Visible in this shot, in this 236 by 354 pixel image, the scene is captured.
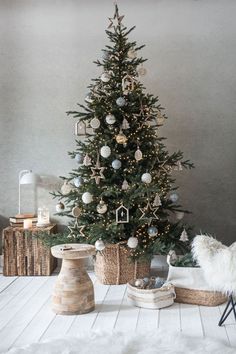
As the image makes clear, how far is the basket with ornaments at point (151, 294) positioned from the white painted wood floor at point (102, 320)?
2.2 inches

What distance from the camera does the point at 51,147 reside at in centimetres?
543

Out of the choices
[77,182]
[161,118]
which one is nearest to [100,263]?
[77,182]

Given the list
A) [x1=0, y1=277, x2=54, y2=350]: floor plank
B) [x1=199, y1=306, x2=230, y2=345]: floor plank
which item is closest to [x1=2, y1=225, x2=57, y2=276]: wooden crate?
[x1=0, y1=277, x2=54, y2=350]: floor plank

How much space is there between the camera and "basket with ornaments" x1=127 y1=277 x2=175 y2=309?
379 cm

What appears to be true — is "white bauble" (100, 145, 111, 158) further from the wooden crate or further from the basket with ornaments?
the basket with ornaments

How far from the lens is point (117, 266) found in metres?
4.57

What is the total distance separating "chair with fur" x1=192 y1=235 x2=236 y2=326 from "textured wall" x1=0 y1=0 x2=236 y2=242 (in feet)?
6.53

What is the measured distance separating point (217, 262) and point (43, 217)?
250cm

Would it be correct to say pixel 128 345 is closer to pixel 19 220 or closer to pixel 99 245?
pixel 99 245

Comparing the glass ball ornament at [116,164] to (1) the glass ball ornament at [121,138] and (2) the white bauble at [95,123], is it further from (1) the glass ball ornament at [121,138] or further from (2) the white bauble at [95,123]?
(2) the white bauble at [95,123]

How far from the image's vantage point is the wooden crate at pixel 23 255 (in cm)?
493

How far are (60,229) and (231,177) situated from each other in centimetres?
207

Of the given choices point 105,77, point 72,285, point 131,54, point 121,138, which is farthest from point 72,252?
point 131,54

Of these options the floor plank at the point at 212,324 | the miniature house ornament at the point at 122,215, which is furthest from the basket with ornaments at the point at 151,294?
the miniature house ornament at the point at 122,215
